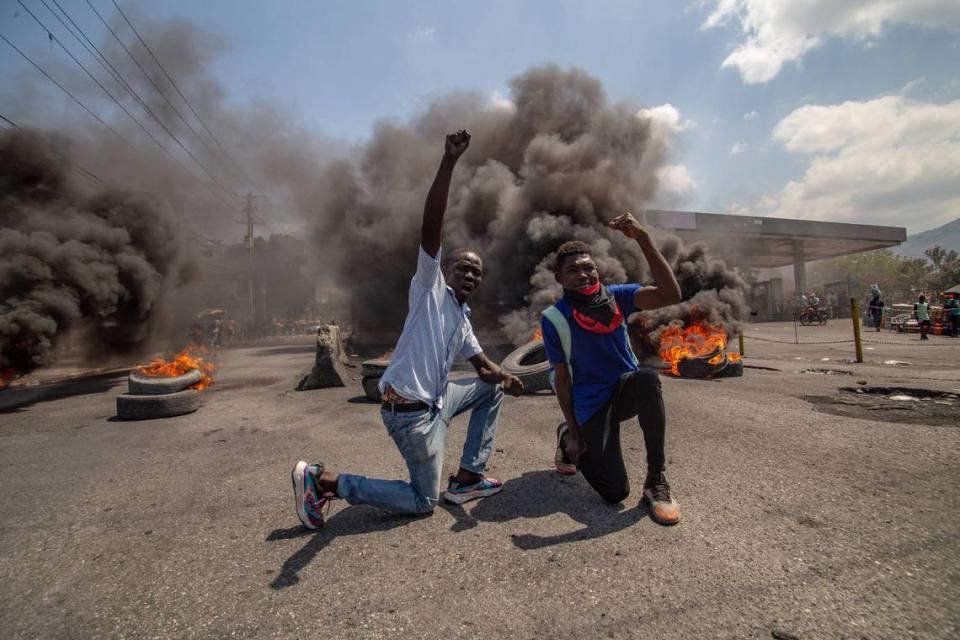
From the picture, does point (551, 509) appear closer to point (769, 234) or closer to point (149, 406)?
point (149, 406)

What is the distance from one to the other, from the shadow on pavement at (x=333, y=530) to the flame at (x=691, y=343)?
7221mm

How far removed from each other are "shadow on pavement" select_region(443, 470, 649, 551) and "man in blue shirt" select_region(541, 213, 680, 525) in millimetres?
136

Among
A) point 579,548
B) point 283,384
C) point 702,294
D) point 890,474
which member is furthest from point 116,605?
point 702,294

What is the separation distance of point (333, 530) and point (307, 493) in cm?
32

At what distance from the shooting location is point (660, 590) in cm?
191

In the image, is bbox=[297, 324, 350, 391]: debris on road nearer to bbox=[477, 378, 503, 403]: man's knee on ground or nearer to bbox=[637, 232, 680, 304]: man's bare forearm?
bbox=[477, 378, 503, 403]: man's knee on ground

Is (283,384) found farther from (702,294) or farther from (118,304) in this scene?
(702,294)

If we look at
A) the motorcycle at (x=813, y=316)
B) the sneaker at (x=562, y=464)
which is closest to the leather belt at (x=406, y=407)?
the sneaker at (x=562, y=464)

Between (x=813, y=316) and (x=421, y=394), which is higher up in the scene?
(x=421, y=394)

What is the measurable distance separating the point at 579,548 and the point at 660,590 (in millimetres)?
461

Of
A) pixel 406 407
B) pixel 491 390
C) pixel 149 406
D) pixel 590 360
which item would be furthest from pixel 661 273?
pixel 149 406

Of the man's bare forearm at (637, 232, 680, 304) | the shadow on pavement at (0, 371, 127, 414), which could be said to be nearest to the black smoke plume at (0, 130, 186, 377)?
the shadow on pavement at (0, 371, 127, 414)

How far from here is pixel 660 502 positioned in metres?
2.61

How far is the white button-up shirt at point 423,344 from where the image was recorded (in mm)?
2543
